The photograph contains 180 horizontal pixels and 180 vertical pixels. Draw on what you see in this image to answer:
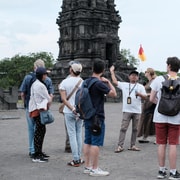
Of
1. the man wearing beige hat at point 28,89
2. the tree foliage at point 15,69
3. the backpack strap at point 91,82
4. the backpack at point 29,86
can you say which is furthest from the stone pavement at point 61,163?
the tree foliage at point 15,69

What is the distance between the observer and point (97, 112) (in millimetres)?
6270

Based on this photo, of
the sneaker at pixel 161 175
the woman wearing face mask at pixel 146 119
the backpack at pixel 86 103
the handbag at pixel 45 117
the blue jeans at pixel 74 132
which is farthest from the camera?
the woman wearing face mask at pixel 146 119

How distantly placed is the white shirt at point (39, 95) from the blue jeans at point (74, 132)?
0.63 metres

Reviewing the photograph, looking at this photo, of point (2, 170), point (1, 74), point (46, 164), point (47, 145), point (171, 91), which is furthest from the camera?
point (1, 74)

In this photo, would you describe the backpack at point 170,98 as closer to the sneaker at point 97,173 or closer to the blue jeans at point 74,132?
the sneaker at point 97,173

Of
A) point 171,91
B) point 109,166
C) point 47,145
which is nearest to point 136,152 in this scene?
point 109,166

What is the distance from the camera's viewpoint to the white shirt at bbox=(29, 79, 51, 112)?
7.57m

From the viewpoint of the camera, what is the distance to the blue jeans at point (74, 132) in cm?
707

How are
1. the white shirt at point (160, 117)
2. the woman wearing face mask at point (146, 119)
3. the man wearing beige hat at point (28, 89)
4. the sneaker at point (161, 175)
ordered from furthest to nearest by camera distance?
the woman wearing face mask at point (146, 119), the man wearing beige hat at point (28, 89), the sneaker at point (161, 175), the white shirt at point (160, 117)

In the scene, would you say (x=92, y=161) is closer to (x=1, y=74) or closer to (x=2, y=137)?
(x=2, y=137)

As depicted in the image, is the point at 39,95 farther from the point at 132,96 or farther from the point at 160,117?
the point at 160,117

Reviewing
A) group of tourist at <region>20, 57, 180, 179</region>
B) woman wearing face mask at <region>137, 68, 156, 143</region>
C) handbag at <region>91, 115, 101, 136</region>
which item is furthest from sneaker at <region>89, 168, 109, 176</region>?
woman wearing face mask at <region>137, 68, 156, 143</region>

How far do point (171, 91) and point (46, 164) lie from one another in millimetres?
2980

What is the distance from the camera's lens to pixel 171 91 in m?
5.87
